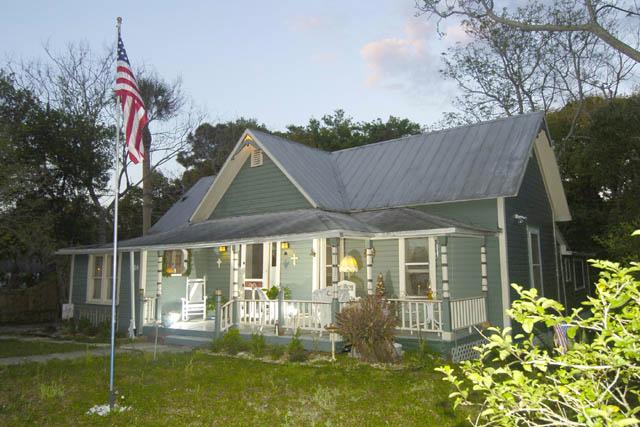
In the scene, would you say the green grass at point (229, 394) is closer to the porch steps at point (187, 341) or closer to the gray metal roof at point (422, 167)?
the porch steps at point (187, 341)

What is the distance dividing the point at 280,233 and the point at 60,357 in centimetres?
575

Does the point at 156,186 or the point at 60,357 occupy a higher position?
the point at 156,186

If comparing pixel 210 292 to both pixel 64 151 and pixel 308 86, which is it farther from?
pixel 64 151

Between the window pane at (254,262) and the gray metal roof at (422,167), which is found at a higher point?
the gray metal roof at (422,167)

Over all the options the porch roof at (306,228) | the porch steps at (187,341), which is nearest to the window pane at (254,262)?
the porch roof at (306,228)

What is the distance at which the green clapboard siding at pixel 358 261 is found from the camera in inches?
542

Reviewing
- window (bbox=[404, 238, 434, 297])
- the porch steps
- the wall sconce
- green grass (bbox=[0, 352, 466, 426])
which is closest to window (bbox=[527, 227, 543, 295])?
the wall sconce

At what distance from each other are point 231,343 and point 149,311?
5012 mm

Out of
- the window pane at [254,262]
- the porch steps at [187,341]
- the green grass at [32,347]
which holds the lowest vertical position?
the green grass at [32,347]

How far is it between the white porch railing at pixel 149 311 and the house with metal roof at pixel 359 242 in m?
0.07

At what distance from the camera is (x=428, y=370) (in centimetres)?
867

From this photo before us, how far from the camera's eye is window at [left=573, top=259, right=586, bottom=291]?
1991cm

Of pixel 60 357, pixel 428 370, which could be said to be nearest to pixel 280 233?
pixel 428 370

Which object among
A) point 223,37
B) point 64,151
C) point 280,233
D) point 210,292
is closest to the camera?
point 280,233
